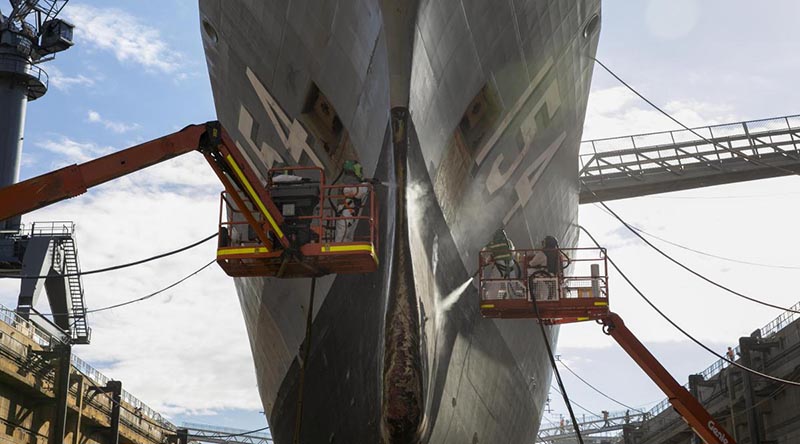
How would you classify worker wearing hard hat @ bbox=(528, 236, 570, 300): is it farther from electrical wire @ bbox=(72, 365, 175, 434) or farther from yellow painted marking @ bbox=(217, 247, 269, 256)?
electrical wire @ bbox=(72, 365, 175, 434)

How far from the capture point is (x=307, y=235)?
8188mm

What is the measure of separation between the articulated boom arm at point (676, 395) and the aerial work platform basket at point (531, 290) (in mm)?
941

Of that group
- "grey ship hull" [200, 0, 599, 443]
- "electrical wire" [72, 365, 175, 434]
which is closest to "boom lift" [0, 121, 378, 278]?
"grey ship hull" [200, 0, 599, 443]

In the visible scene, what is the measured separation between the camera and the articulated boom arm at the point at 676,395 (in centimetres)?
1141

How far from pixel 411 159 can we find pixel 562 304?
2993 mm

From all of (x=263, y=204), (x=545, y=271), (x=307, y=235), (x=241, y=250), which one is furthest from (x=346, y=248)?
(x=545, y=271)

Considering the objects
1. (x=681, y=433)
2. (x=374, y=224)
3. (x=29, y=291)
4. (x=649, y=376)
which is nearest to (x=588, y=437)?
(x=681, y=433)

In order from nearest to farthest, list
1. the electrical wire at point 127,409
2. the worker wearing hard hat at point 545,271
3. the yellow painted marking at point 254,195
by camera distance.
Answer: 1. the yellow painted marking at point 254,195
2. the worker wearing hard hat at point 545,271
3. the electrical wire at point 127,409

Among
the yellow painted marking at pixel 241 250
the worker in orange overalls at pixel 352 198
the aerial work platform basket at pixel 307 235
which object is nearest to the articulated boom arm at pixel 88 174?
the aerial work platform basket at pixel 307 235

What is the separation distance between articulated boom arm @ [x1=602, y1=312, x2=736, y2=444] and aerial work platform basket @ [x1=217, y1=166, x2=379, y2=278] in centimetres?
448

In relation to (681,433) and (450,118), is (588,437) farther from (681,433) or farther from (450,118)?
→ (450,118)

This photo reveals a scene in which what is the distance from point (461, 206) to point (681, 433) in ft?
65.1

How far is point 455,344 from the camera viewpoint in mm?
9141

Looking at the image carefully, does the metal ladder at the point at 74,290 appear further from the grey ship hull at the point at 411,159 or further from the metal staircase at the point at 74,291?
the grey ship hull at the point at 411,159
